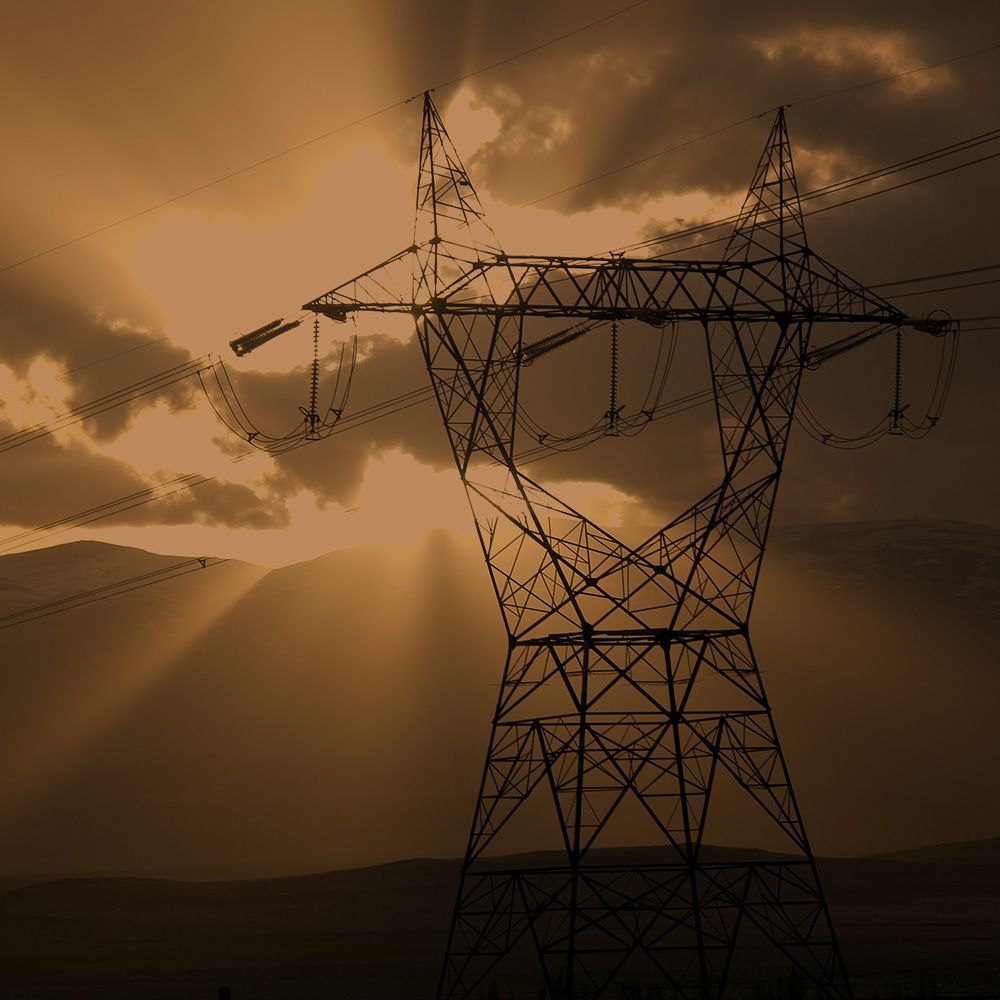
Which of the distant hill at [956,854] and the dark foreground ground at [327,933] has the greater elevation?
the distant hill at [956,854]

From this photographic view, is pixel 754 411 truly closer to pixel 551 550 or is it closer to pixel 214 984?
pixel 551 550

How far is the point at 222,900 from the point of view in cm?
14088

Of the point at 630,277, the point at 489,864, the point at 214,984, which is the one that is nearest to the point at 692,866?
the point at 630,277

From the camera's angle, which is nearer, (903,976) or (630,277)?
(630,277)

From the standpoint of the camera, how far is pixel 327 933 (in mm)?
111500

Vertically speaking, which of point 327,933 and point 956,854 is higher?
point 956,854

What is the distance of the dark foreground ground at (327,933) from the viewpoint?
2945 inches

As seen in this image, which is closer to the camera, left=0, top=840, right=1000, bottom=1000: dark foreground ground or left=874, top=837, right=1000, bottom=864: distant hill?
left=0, top=840, right=1000, bottom=1000: dark foreground ground

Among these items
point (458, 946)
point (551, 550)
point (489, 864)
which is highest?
point (489, 864)

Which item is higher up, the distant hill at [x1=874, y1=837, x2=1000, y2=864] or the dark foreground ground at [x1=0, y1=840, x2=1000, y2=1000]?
the distant hill at [x1=874, y1=837, x2=1000, y2=864]

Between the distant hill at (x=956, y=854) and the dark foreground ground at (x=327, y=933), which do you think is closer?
the dark foreground ground at (x=327, y=933)

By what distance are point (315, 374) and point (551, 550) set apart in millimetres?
8924

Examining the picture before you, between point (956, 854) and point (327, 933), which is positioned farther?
point (956, 854)

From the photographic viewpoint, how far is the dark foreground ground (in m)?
74.8
